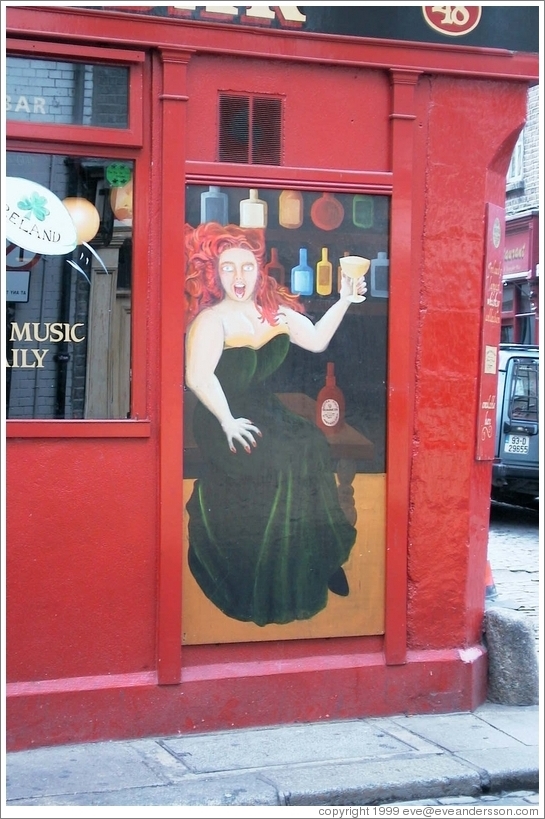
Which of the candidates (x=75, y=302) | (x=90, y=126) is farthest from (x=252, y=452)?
(x=90, y=126)

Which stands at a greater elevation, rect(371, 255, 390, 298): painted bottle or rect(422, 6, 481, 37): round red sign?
rect(422, 6, 481, 37): round red sign

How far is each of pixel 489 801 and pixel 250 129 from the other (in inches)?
161

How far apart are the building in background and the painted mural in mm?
14047

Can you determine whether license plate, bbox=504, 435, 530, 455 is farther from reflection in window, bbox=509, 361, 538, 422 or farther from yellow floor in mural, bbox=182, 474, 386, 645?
yellow floor in mural, bbox=182, 474, 386, 645

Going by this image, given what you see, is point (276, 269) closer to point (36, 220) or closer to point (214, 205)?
point (214, 205)

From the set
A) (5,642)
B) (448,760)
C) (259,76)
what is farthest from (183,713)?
(259,76)

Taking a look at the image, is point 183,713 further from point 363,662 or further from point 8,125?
point 8,125

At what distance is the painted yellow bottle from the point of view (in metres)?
6.43

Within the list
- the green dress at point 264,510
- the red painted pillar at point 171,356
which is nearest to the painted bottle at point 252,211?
the red painted pillar at point 171,356

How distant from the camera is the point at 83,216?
237 inches

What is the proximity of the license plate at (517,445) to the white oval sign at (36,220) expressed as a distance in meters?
10.8

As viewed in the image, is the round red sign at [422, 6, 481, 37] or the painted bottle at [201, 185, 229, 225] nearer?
the painted bottle at [201, 185, 229, 225]

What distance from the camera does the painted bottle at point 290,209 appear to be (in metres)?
6.36

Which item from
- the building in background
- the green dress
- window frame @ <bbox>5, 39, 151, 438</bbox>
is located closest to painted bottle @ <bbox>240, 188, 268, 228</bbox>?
window frame @ <bbox>5, 39, 151, 438</bbox>
